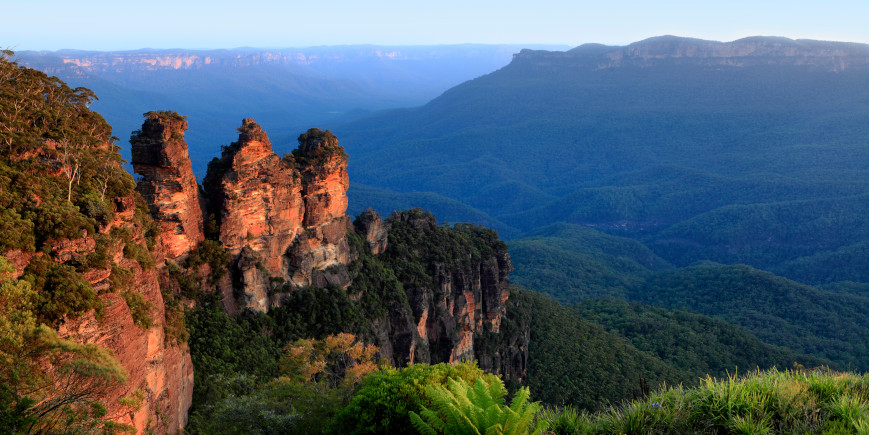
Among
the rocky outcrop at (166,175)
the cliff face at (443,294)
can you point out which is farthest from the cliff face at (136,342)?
the cliff face at (443,294)

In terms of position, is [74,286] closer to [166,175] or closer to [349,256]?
[166,175]

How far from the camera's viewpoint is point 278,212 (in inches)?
1329

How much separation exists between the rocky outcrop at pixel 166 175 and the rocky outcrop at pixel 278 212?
106 inches

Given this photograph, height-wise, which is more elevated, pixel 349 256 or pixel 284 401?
pixel 349 256

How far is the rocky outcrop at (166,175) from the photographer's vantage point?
1080 inches

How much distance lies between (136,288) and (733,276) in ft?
286

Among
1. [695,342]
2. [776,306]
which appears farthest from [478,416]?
[776,306]

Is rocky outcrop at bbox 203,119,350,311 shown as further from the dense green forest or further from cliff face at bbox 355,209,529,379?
cliff face at bbox 355,209,529,379

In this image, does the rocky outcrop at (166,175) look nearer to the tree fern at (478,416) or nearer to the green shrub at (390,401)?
the green shrub at (390,401)

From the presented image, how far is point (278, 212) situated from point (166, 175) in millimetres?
7250

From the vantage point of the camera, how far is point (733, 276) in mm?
87250

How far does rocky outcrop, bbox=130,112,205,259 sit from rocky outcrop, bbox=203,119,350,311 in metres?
2.70

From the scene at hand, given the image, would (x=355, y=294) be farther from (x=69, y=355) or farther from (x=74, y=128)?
(x=69, y=355)

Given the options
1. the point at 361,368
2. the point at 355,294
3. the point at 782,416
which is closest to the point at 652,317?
the point at 355,294
